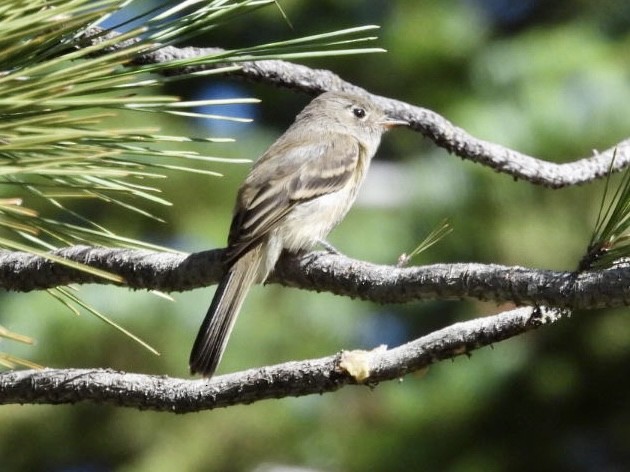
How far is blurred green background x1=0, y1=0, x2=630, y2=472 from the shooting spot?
694cm

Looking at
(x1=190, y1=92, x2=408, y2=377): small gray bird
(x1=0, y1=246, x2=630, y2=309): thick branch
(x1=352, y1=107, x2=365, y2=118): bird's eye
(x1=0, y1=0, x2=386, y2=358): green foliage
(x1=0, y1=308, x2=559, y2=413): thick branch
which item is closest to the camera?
(x1=0, y1=0, x2=386, y2=358): green foliage

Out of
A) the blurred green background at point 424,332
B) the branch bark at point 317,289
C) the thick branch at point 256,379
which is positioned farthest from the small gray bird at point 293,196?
the blurred green background at point 424,332

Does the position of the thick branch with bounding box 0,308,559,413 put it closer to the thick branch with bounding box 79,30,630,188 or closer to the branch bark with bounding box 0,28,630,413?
the branch bark with bounding box 0,28,630,413

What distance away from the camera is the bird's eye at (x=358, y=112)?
528 centimetres

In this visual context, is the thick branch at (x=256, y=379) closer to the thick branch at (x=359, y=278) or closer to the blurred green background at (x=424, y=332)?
the thick branch at (x=359, y=278)

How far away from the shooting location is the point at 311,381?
2615mm

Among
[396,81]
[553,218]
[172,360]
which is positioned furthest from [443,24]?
[172,360]

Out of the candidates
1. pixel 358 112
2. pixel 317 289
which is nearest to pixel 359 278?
pixel 317 289

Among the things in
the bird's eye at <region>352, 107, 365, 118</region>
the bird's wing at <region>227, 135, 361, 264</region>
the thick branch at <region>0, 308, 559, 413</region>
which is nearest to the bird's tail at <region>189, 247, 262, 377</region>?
the bird's wing at <region>227, 135, 361, 264</region>

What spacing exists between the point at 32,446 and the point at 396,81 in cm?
410

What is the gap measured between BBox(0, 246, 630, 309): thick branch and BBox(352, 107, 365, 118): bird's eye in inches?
80.4

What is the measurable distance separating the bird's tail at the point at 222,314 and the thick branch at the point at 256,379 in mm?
767

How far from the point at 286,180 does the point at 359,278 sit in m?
1.94

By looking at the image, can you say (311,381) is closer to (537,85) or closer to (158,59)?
(158,59)
